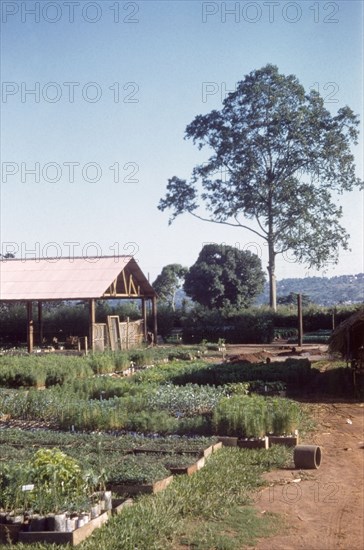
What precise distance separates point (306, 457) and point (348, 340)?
817 cm

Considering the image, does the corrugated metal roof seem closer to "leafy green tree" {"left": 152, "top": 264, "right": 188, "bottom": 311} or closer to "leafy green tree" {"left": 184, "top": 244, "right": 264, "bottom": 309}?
"leafy green tree" {"left": 184, "top": 244, "right": 264, "bottom": 309}

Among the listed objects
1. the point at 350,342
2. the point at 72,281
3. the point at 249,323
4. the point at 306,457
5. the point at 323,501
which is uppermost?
the point at 72,281

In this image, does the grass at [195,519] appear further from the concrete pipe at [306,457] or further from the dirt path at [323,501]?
the concrete pipe at [306,457]

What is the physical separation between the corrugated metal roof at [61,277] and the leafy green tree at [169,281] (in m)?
29.6

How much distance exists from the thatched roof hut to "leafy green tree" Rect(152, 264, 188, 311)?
44.1 m

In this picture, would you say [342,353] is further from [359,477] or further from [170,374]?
[359,477]

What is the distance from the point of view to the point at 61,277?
29.3 metres

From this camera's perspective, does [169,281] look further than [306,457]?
Yes

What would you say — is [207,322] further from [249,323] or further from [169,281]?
[169,281]

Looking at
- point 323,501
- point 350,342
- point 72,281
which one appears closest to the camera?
point 323,501

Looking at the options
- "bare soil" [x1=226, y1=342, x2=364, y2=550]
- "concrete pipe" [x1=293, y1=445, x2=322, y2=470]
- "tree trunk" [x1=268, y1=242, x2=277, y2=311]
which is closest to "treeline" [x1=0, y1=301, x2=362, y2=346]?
"tree trunk" [x1=268, y1=242, x2=277, y2=311]

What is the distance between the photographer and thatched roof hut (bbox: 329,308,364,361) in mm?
16938

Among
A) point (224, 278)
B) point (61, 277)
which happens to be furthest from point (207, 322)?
point (224, 278)

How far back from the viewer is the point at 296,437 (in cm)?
1058
